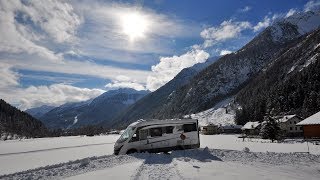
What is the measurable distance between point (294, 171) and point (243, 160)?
17.1 ft

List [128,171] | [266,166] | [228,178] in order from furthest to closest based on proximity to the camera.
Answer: [266,166] → [128,171] → [228,178]

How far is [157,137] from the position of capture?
110 ft

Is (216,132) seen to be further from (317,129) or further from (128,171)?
(128,171)

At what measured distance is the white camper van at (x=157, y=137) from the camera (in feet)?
108

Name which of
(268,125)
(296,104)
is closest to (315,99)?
(296,104)

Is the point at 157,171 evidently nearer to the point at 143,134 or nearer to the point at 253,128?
the point at 143,134

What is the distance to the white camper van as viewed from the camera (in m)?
32.8

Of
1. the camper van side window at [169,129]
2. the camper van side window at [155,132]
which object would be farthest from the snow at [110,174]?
the camper van side window at [169,129]

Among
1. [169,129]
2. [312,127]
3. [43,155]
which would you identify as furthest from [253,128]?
[169,129]

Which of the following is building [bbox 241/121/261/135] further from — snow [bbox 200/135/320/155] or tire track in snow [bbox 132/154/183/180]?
tire track in snow [bbox 132/154/183/180]

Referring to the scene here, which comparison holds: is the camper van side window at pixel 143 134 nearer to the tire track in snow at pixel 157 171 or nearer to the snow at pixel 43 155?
the tire track in snow at pixel 157 171

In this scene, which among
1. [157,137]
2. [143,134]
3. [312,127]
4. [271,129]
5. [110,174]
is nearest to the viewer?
[110,174]

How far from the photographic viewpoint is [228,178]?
57.3ft

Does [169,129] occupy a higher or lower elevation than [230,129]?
lower
